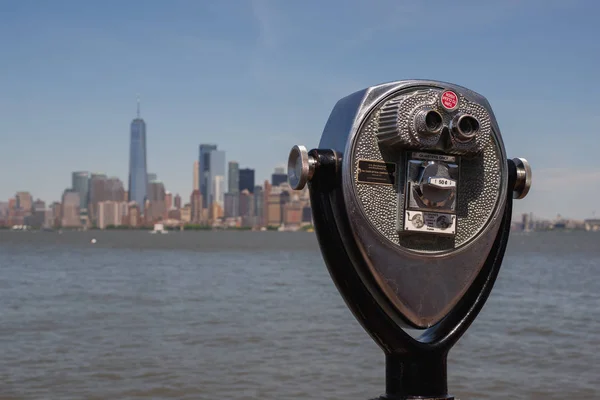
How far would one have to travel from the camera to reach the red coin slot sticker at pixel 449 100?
3.00 meters

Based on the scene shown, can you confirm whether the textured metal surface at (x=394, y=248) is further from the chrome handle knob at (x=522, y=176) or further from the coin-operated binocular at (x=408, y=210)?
the chrome handle knob at (x=522, y=176)

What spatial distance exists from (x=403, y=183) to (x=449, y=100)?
0.33 metres

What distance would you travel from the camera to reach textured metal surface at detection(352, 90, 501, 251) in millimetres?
2916

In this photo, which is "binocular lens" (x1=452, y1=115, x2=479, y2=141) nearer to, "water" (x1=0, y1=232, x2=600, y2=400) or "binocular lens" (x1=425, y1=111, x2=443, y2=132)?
"binocular lens" (x1=425, y1=111, x2=443, y2=132)

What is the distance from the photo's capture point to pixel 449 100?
9.89ft

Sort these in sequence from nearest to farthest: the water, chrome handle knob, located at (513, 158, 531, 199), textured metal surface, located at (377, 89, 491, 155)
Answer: textured metal surface, located at (377, 89, 491, 155)
chrome handle knob, located at (513, 158, 531, 199)
the water

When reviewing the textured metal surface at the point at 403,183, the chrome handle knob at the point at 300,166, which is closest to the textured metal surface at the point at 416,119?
the textured metal surface at the point at 403,183

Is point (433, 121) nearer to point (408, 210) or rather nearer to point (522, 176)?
point (408, 210)

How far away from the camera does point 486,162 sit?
311 cm

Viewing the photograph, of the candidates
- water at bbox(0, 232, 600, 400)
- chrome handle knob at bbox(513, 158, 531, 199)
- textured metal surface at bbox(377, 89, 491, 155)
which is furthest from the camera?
water at bbox(0, 232, 600, 400)

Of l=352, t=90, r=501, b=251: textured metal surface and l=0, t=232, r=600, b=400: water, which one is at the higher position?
l=352, t=90, r=501, b=251: textured metal surface

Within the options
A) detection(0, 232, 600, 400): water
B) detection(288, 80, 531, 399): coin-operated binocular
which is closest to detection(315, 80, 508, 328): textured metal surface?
detection(288, 80, 531, 399): coin-operated binocular

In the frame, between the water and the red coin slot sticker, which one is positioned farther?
the water

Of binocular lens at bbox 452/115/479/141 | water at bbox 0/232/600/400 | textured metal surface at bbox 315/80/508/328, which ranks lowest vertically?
water at bbox 0/232/600/400
